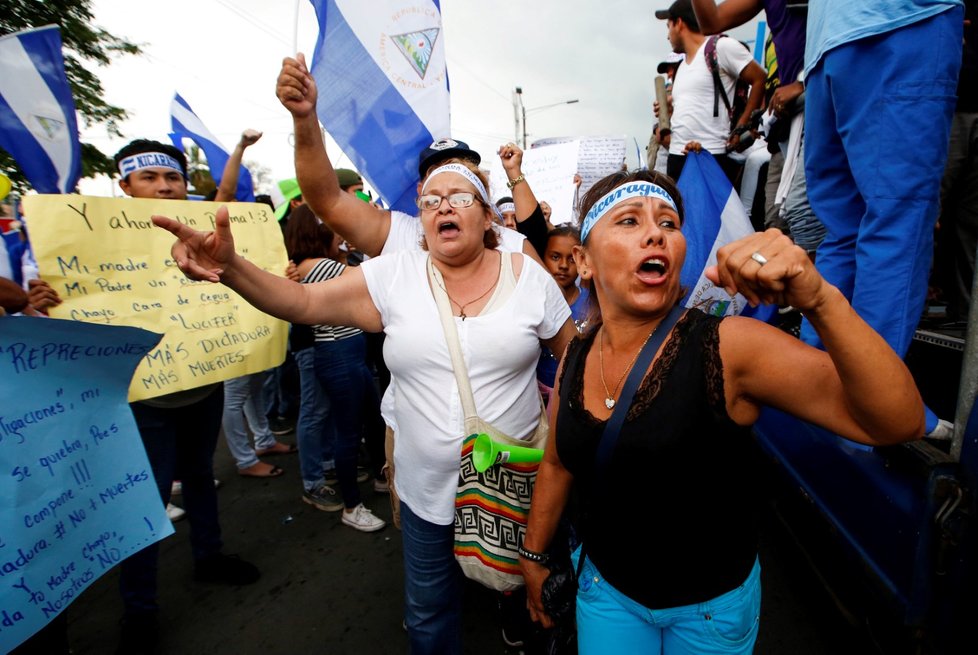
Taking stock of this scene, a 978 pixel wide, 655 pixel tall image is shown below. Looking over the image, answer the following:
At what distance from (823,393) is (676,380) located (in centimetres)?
31

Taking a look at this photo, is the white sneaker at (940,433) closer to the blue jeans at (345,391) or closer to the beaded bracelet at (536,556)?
the beaded bracelet at (536,556)

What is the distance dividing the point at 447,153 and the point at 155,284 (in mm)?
1689

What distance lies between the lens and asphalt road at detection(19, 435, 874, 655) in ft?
8.21

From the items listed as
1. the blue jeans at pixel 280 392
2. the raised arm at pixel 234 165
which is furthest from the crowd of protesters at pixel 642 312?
the blue jeans at pixel 280 392

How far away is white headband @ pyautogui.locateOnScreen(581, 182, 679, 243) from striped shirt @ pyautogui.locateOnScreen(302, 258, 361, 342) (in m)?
2.26

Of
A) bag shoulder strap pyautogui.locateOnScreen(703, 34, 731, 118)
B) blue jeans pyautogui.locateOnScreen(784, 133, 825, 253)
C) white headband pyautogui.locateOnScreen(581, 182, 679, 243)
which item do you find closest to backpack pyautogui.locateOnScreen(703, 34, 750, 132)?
bag shoulder strap pyautogui.locateOnScreen(703, 34, 731, 118)

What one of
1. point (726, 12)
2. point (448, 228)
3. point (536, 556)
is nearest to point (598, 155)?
point (726, 12)

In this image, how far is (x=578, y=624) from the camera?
1587 mm

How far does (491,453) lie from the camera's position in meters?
1.66

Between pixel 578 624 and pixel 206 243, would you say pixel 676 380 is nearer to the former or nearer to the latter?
pixel 578 624

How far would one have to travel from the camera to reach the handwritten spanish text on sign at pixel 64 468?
1.65 metres

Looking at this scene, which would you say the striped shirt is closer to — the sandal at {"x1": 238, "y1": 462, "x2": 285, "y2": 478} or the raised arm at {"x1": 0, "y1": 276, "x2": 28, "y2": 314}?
the raised arm at {"x1": 0, "y1": 276, "x2": 28, "y2": 314}

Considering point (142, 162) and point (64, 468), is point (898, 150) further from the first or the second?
point (142, 162)

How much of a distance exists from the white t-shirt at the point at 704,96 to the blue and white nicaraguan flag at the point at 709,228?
6.75ft
